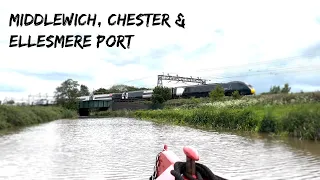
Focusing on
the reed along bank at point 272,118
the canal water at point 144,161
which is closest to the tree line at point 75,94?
the reed along bank at point 272,118

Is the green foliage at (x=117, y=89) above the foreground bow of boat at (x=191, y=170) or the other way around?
above

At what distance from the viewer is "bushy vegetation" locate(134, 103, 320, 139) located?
47.8 ft

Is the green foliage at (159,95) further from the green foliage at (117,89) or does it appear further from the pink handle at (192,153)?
the pink handle at (192,153)

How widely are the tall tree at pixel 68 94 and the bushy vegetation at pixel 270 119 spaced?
1987 inches

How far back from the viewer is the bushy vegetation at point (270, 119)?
47.8 feet

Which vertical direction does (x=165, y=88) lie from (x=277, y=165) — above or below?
above

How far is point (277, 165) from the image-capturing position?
9172 mm

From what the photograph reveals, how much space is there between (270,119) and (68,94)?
2515 inches

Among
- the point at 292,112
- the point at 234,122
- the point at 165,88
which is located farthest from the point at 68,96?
the point at 292,112

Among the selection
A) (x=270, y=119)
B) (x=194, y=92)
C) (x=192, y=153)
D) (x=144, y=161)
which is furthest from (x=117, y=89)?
(x=192, y=153)

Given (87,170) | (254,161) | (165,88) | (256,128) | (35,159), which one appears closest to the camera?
(87,170)

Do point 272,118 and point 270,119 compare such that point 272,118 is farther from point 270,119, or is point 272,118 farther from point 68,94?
point 68,94

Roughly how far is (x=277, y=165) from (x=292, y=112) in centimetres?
704

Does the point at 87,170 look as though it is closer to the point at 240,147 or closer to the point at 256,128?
the point at 240,147
